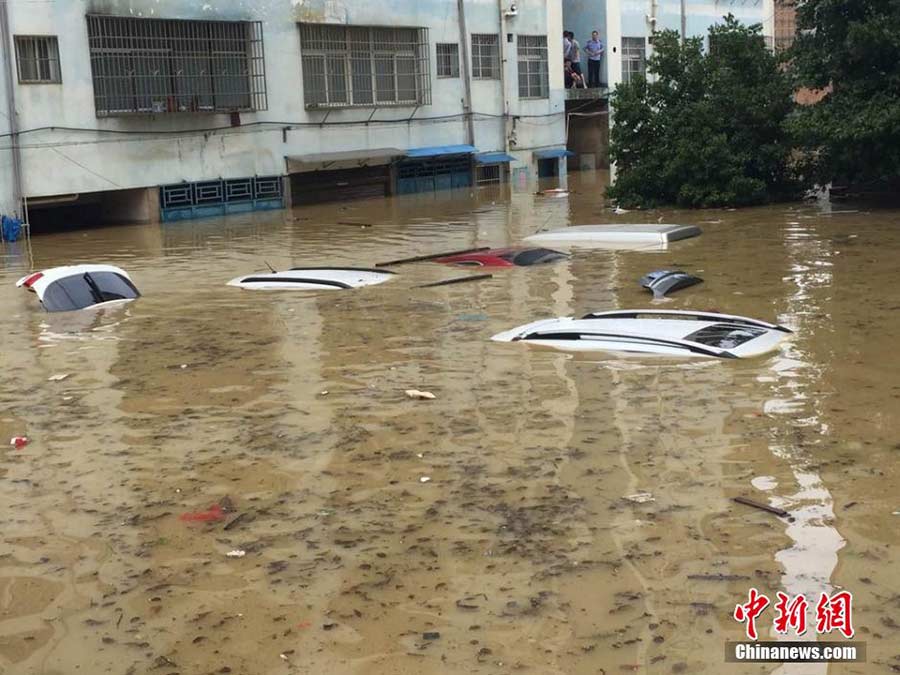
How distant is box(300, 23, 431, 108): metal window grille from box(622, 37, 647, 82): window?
914 cm

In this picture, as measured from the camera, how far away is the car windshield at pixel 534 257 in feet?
48.0

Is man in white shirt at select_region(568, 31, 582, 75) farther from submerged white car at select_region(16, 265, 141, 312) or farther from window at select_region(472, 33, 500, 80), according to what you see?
submerged white car at select_region(16, 265, 141, 312)

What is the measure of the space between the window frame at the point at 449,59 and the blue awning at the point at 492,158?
2243 millimetres

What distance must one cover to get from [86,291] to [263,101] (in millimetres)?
13386

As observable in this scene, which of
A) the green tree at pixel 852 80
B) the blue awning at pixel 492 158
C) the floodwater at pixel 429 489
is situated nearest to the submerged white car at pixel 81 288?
the floodwater at pixel 429 489

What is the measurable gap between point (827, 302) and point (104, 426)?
7088 mm

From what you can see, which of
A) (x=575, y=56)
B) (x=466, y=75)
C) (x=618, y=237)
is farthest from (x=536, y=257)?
(x=575, y=56)

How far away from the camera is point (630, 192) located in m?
22.8

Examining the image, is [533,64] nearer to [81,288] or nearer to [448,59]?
[448,59]

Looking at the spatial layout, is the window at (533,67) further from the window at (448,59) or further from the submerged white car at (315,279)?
the submerged white car at (315,279)

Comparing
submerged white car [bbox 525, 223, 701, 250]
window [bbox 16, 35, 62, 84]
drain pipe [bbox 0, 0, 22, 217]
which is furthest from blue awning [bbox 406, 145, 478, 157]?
submerged white car [bbox 525, 223, 701, 250]

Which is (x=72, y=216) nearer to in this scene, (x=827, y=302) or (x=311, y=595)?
(x=827, y=302)

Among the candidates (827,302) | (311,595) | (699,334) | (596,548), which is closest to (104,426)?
(311,595)

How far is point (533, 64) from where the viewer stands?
107ft
